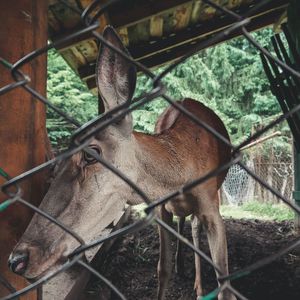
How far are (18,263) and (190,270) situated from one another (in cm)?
352

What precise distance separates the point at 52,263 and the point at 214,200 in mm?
1758

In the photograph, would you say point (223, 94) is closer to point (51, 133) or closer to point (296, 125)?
point (51, 133)

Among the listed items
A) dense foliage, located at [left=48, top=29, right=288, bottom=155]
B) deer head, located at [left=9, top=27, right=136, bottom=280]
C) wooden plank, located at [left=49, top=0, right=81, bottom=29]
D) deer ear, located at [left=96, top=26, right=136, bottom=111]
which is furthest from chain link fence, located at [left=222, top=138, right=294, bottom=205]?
deer ear, located at [left=96, top=26, right=136, bottom=111]

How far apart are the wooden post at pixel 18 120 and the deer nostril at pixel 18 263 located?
23 millimetres

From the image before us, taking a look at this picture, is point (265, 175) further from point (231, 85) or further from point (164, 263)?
point (164, 263)

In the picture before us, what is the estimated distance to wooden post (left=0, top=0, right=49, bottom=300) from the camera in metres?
1.78

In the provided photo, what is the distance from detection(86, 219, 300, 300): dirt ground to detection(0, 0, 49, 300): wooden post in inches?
84.2

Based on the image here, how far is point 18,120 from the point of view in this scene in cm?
181

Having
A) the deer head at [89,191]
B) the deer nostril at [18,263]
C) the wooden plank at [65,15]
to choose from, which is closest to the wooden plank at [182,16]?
the wooden plank at [65,15]

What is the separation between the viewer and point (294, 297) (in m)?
3.81

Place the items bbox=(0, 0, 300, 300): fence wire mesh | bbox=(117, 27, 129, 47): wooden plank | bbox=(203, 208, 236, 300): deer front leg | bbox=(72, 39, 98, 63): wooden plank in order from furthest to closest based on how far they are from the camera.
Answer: bbox=(72, 39, 98, 63): wooden plank < bbox=(117, 27, 129, 47): wooden plank < bbox=(203, 208, 236, 300): deer front leg < bbox=(0, 0, 300, 300): fence wire mesh

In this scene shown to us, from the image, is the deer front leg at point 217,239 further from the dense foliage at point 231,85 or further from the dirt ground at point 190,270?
the dense foliage at point 231,85

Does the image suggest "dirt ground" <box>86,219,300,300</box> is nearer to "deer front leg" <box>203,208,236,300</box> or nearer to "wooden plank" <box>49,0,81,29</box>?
"deer front leg" <box>203,208,236,300</box>

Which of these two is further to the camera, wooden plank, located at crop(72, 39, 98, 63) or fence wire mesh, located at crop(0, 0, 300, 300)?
wooden plank, located at crop(72, 39, 98, 63)
